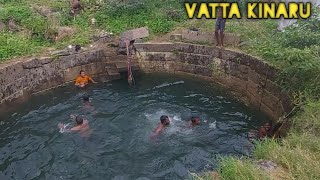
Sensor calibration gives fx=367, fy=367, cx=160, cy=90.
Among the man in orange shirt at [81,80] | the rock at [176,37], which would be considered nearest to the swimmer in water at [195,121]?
the rock at [176,37]

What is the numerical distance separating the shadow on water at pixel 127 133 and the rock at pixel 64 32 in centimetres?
208

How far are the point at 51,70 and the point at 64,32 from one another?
177 centimetres

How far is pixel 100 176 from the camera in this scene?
28.8 ft

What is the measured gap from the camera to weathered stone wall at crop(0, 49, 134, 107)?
1211 cm

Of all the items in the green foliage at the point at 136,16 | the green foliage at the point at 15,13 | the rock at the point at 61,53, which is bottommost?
the rock at the point at 61,53

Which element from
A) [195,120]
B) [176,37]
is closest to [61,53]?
[176,37]

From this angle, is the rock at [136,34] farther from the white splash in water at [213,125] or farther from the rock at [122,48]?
the white splash in water at [213,125]

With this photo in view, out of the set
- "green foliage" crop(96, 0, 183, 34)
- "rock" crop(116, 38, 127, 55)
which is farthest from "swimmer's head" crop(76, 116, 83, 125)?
"green foliage" crop(96, 0, 183, 34)

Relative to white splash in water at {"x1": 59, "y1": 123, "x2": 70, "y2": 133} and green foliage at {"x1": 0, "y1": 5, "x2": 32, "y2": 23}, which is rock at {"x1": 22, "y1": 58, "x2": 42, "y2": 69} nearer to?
green foliage at {"x1": 0, "y1": 5, "x2": 32, "y2": 23}

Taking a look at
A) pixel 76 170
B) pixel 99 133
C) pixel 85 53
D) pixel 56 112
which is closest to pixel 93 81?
pixel 85 53

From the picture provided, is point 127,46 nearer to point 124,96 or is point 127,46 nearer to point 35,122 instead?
point 124,96

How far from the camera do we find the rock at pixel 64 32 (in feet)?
45.3

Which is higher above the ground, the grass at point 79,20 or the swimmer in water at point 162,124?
the grass at point 79,20

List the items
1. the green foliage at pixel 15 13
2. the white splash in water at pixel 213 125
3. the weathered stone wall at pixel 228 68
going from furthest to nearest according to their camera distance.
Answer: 1. the green foliage at pixel 15 13
2. the weathered stone wall at pixel 228 68
3. the white splash in water at pixel 213 125
